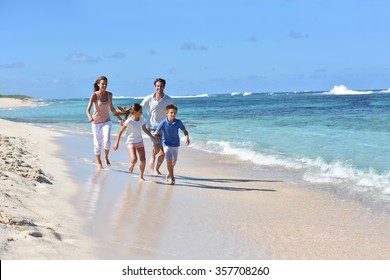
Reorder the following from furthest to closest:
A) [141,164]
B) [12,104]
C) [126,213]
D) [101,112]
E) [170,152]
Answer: [12,104] → [101,112] → [141,164] → [170,152] → [126,213]

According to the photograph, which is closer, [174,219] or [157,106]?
[174,219]

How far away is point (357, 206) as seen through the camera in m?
6.98

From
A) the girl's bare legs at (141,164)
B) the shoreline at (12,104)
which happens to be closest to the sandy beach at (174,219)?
the girl's bare legs at (141,164)

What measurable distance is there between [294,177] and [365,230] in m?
3.70

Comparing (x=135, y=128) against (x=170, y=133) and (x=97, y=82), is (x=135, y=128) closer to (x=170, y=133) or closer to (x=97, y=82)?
(x=170, y=133)

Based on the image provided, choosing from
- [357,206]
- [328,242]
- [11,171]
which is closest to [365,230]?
[328,242]

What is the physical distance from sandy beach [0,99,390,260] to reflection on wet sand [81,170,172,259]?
0.01 metres

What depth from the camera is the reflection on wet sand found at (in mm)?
4809

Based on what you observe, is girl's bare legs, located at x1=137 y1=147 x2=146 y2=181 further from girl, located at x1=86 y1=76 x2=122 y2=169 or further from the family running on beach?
girl, located at x1=86 y1=76 x2=122 y2=169

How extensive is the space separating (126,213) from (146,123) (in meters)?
3.59

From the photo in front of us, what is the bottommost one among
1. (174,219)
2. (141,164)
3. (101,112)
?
(174,219)

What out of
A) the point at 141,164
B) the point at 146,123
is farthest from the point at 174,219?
the point at 146,123

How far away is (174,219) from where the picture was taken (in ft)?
19.6
